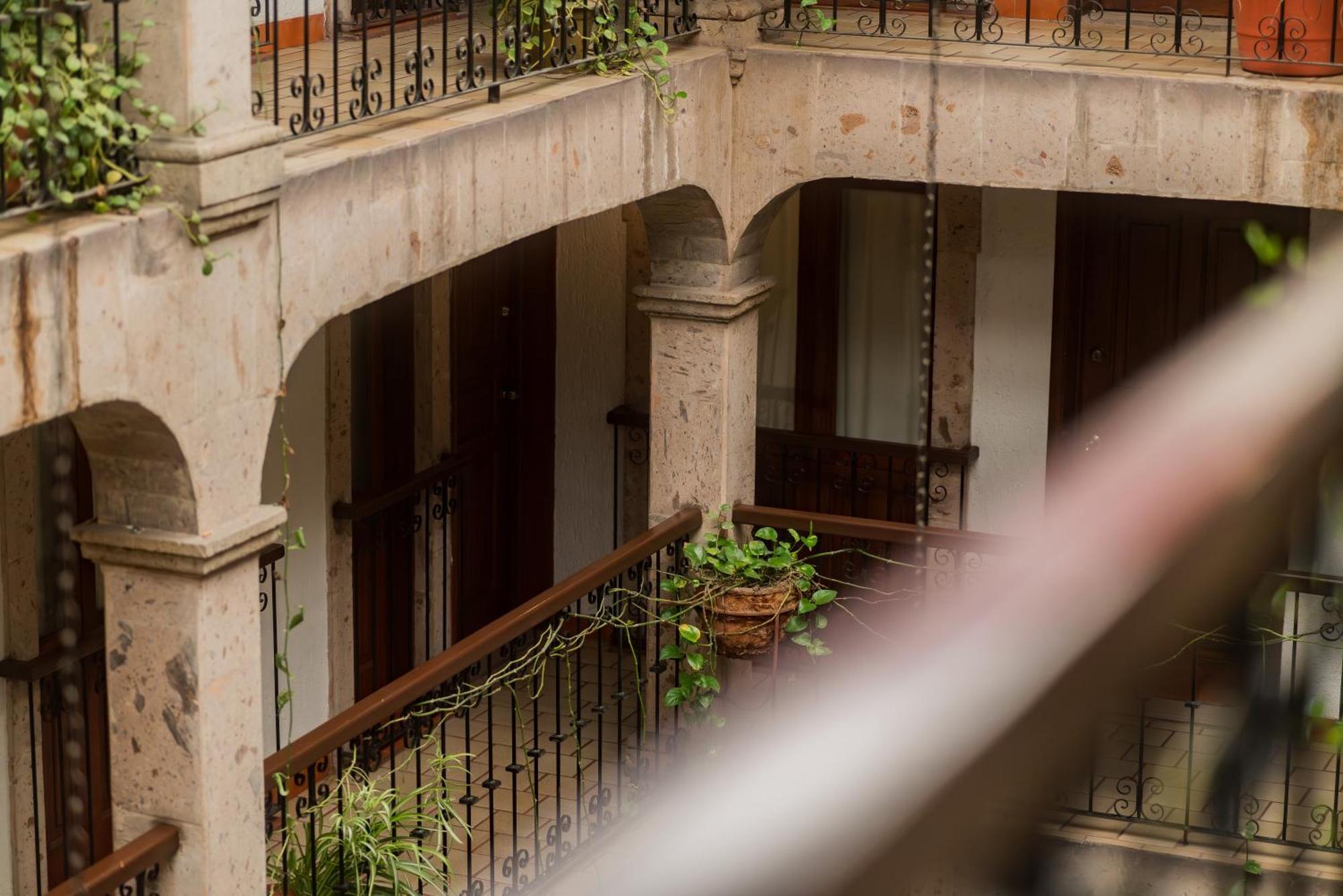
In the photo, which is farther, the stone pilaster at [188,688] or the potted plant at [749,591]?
the potted plant at [749,591]

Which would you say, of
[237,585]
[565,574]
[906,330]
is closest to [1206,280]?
[906,330]

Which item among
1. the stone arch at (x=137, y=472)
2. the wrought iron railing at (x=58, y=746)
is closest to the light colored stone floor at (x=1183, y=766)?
the stone arch at (x=137, y=472)

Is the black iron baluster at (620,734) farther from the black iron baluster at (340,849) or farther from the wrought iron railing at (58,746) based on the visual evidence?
the wrought iron railing at (58,746)

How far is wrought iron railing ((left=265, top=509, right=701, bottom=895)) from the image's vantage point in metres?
6.35

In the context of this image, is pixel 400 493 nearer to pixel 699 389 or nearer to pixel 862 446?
pixel 699 389

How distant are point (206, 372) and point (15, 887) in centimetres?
273

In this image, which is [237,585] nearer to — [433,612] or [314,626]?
[314,626]

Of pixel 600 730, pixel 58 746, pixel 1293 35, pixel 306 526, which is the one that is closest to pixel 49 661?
pixel 58 746

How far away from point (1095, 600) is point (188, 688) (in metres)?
5.11

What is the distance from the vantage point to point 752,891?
61 cm

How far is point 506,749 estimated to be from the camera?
9.36m

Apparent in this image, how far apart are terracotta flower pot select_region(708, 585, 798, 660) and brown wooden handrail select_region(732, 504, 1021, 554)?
284 mm

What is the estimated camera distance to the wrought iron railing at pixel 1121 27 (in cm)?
748

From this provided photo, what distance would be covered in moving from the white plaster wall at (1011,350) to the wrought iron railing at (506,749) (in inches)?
73.0
